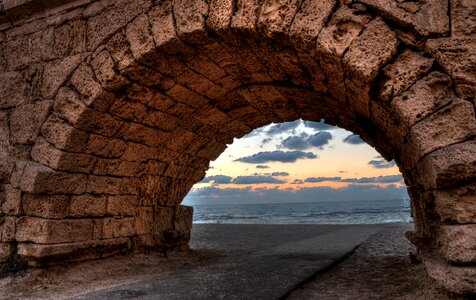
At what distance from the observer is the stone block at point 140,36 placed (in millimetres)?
3322

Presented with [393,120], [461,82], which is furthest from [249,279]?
[461,82]

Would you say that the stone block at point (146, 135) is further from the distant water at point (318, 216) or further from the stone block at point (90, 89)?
the distant water at point (318, 216)

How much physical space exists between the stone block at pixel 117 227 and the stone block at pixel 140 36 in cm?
218

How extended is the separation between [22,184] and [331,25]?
3503 mm

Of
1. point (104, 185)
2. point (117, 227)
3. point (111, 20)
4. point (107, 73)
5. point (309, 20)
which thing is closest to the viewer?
point (309, 20)

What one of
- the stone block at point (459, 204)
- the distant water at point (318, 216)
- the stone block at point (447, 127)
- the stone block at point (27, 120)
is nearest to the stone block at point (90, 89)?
the stone block at point (27, 120)

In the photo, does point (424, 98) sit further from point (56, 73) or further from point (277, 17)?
point (56, 73)

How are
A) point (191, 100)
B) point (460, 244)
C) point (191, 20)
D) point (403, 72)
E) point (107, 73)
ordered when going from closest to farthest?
point (460, 244) < point (403, 72) < point (191, 20) < point (107, 73) < point (191, 100)

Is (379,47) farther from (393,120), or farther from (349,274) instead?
(349,274)

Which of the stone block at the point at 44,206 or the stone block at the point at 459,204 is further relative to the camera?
the stone block at the point at 44,206

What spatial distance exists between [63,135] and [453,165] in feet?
11.7

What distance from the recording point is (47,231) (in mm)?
3781

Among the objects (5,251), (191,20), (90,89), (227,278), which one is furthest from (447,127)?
(5,251)

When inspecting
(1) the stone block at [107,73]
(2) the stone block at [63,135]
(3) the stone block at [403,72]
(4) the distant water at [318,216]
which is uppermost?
(1) the stone block at [107,73]
